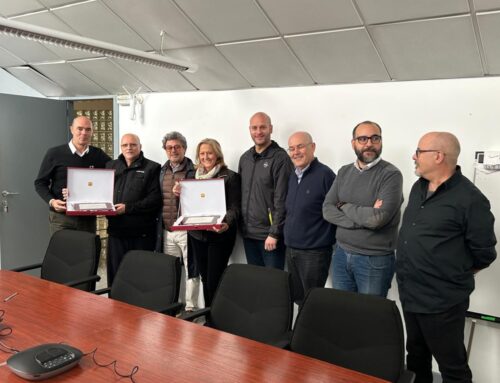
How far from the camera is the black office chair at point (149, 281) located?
223cm

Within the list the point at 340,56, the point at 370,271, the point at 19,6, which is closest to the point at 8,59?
the point at 19,6

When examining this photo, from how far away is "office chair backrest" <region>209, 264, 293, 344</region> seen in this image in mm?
1951

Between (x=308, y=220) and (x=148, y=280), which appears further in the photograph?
(x=308, y=220)

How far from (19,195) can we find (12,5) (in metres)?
2.17

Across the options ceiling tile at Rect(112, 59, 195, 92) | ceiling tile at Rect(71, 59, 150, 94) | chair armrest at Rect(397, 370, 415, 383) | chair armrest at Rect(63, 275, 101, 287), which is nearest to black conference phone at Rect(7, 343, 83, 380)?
chair armrest at Rect(63, 275, 101, 287)

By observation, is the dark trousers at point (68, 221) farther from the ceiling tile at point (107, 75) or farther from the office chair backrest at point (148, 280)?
the ceiling tile at point (107, 75)

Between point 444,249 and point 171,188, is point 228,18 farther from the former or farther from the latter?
point 444,249

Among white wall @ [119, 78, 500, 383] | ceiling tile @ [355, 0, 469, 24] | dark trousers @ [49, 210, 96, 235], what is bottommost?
dark trousers @ [49, 210, 96, 235]

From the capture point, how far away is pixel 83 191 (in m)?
3.34

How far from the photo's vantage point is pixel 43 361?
1.34 metres

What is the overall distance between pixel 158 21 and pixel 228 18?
1.86ft

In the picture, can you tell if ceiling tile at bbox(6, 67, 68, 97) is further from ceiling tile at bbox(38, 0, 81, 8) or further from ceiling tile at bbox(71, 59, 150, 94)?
ceiling tile at bbox(38, 0, 81, 8)

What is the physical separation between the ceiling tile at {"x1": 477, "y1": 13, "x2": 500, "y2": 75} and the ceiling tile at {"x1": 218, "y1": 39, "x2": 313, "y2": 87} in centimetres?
118

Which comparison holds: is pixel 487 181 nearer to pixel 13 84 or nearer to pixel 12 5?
pixel 12 5
